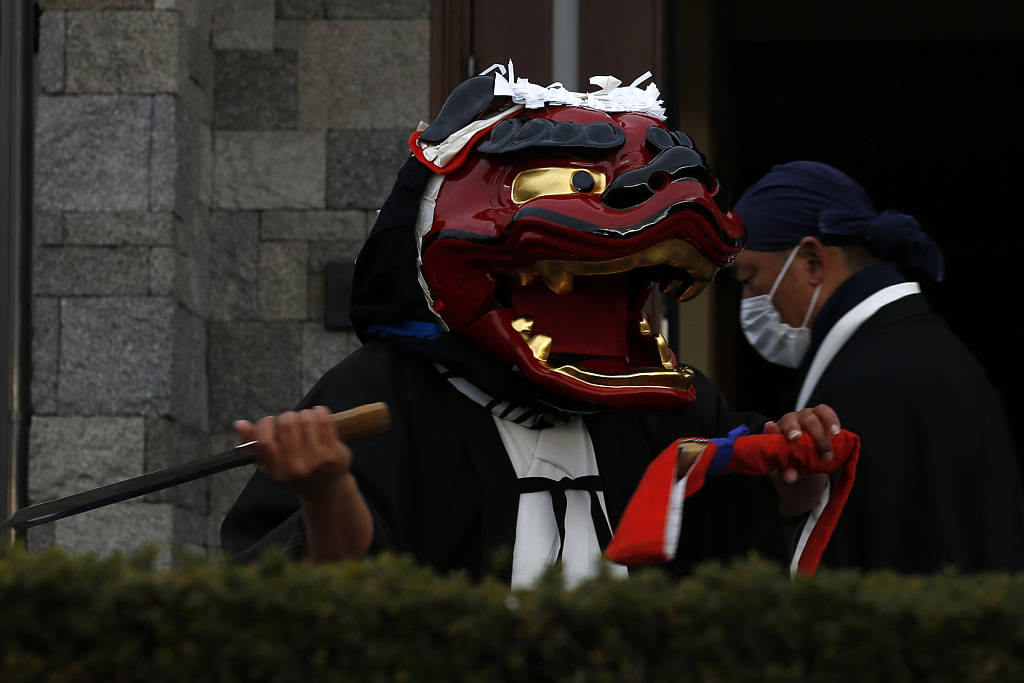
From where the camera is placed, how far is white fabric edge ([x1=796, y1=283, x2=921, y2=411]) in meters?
3.62

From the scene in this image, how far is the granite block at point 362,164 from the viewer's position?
4734 millimetres

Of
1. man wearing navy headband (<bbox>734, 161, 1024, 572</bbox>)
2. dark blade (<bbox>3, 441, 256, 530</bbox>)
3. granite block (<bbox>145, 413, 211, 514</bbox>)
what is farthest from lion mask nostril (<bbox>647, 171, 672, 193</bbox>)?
granite block (<bbox>145, 413, 211, 514</bbox>)

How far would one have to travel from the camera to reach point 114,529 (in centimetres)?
441

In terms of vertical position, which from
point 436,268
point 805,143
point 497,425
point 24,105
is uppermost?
point 805,143

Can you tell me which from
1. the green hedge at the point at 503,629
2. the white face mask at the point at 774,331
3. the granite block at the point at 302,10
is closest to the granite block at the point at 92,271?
the granite block at the point at 302,10

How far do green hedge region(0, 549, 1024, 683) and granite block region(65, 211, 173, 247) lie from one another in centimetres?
298

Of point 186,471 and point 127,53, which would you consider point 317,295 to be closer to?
point 127,53

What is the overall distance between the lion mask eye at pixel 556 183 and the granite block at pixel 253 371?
2244 millimetres

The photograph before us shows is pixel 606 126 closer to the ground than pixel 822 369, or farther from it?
farther from it

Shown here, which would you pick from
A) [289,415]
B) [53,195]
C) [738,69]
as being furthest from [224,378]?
[738,69]

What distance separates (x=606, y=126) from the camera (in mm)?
2648

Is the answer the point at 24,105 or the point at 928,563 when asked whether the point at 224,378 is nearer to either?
the point at 24,105

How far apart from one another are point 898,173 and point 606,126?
283 inches

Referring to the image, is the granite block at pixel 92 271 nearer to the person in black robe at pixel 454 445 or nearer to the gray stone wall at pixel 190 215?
the gray stone wall at pixel 190 215
